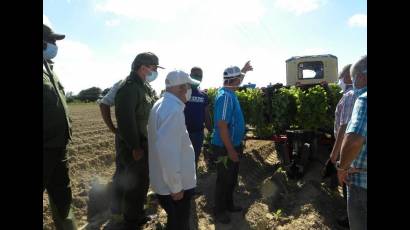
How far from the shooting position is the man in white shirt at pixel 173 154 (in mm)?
2986

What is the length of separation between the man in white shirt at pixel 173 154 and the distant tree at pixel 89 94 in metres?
64.9

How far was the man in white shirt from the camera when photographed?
299 centimetres

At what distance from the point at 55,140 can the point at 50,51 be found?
0.89 m

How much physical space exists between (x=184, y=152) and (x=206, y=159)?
5.05 meters

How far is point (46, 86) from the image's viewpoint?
3.12m

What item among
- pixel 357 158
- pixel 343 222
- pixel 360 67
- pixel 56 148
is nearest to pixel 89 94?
pixel 343 222

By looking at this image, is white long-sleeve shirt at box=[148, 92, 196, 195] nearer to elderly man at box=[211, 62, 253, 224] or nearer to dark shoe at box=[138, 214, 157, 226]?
elderly man at box=[211, 62, 253, 224]

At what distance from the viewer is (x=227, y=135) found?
172 inches

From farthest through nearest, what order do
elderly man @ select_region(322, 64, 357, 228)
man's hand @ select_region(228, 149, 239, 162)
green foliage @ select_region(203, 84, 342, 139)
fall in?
green foliage @ select_region(203, 84, 342, 139), man's hand @ select_region(228, 149, 239, 162), elderly man @ select_region(322, 64, 357, 228)

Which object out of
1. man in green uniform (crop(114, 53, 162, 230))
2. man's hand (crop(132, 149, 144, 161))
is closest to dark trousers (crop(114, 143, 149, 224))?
man in green uniform (crop(114, 53, 162, 230))

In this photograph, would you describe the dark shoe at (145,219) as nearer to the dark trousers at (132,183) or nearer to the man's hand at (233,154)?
the dark trousers at (132,183)
